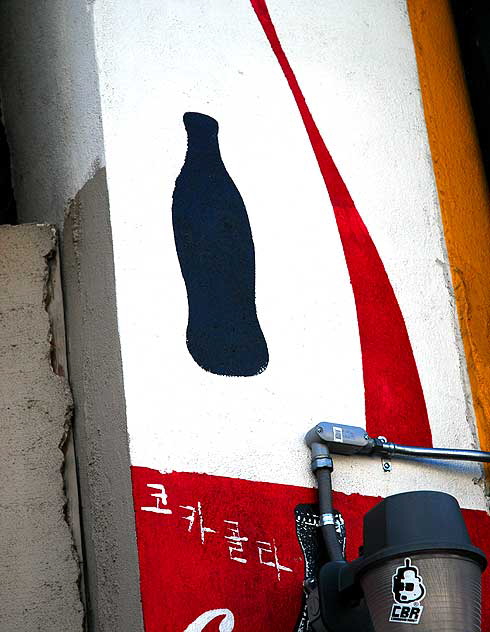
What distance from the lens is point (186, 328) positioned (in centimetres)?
172

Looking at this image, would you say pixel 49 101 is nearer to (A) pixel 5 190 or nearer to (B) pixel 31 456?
(A) pixel 5 190

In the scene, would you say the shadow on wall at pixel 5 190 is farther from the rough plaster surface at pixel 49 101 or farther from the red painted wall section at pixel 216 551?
the red painted wall section at pixel 216 551

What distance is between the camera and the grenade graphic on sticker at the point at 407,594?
1.34m

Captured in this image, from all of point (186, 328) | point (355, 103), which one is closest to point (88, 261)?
point (186, 328)

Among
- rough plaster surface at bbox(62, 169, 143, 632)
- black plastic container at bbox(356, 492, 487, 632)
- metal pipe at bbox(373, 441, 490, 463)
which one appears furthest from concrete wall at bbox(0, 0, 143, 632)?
metal pipe at bbox(373, 441, 490, 463)

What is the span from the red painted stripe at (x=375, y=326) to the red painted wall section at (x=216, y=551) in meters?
0.27

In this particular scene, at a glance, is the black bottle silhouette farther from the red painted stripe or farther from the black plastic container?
the black plastic container

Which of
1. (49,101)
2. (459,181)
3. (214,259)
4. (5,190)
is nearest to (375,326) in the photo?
(214,259)

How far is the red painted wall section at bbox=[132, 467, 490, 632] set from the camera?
1525 mm

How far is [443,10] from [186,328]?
112cm

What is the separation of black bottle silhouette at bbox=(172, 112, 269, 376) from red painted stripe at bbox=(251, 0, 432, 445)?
21 cm

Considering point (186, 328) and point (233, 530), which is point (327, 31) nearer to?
point (186, 328)

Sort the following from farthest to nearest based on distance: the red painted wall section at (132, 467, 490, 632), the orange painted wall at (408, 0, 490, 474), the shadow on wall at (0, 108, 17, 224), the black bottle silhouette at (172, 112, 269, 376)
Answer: the shadow on wall at (0, 108, 17, 224) < the orange painted wall at (408, 0, 490, 474) < the black bottle silhouette at (172, 112, 269, 376) < the red painted wall section at (132, 467, 490, 632)

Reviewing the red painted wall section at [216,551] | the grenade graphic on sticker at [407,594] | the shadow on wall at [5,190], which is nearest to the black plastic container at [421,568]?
the grenade graphic on sticker at [407,594]
